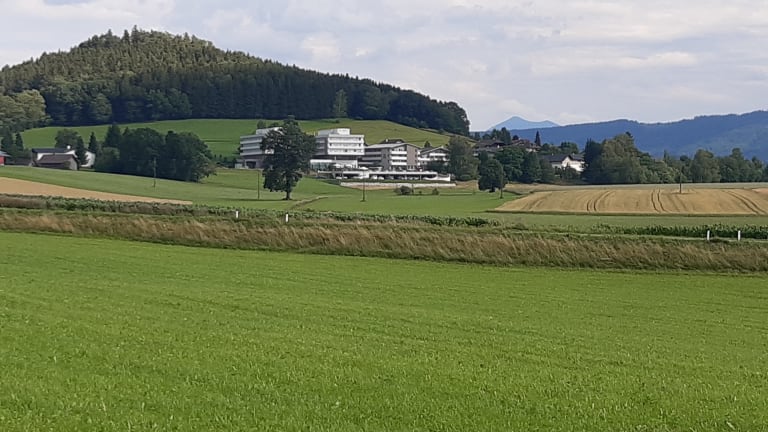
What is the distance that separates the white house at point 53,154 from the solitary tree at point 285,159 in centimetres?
6432

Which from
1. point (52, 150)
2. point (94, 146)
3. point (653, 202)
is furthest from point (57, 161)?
point (653, 202)

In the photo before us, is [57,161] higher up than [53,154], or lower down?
lower down

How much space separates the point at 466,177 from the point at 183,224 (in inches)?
5756

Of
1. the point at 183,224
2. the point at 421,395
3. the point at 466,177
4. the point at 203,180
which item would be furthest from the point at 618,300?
the point at 466,177

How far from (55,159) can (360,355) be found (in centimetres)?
16409

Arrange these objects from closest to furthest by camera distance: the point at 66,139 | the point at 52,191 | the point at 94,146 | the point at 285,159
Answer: the point at 52,191 → the point at 285,159 → the point at 94,146 → the point at 66,139

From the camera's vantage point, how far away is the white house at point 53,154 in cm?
16500

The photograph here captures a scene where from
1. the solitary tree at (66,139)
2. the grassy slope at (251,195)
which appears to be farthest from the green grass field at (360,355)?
the solitary tree at (66,139)

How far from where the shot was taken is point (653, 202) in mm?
89188

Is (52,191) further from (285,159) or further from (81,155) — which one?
(81,155)

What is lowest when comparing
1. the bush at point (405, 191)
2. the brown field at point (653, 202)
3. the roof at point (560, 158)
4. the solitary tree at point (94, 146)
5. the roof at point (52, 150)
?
the bush at point (405, 191)

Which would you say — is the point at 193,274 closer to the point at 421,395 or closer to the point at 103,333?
the point at 103,333

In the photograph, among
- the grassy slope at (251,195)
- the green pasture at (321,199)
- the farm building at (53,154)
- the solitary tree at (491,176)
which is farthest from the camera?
the farm building at (53,154)

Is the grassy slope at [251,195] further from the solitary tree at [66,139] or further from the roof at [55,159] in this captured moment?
the solitary tree at [66,139]
